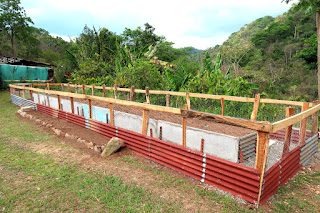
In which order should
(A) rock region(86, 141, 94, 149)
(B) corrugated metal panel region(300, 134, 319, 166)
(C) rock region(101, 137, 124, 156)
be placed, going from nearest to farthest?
(B) corrugated metal panel region(300, 134, 319, 166) → (C) rock region(101, 137, 124, 156) → (A) rock region(86, 141, 94, 149)

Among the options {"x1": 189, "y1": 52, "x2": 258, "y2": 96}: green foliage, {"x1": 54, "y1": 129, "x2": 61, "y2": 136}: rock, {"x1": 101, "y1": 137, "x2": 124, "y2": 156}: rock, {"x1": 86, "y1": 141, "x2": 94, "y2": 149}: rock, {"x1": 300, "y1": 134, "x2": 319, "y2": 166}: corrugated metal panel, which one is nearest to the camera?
{"x1": 300, "y1": 134, "x2": 319, "y2": 166}: corrugated metal panel

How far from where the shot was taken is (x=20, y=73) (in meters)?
20.6

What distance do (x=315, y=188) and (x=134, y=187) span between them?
3245 mm

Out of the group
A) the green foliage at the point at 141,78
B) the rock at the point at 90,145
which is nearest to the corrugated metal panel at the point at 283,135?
the rock at the point at 90,145

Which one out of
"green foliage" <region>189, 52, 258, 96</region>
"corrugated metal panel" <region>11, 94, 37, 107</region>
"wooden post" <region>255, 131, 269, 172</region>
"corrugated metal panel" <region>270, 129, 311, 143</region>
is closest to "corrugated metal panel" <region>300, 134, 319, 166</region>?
"corrugated metal panel" <region>270, 129, 311, 143</region>

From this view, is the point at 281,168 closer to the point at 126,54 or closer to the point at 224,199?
the point at 224,199

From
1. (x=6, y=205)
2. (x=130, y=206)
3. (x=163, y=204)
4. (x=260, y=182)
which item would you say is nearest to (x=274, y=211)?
(x=260, y=182)

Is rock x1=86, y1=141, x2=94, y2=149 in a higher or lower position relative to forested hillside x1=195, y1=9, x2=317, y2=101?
lower

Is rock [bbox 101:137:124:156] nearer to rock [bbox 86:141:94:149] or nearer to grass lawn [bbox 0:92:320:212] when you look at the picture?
grass lawn [bbox 0:92:320:212]

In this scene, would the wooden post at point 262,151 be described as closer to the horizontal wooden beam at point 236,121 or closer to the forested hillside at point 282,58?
the horizontal wooden beam at point 236,121

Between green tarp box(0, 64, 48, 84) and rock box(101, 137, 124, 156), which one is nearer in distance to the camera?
rock box(101, 137, 124, 156)

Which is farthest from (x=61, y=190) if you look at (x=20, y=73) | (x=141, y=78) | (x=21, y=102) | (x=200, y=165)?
(x=20, y=73)

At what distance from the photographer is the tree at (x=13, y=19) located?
3067 centimetres

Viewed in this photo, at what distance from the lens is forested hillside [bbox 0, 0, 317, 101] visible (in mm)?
10633
